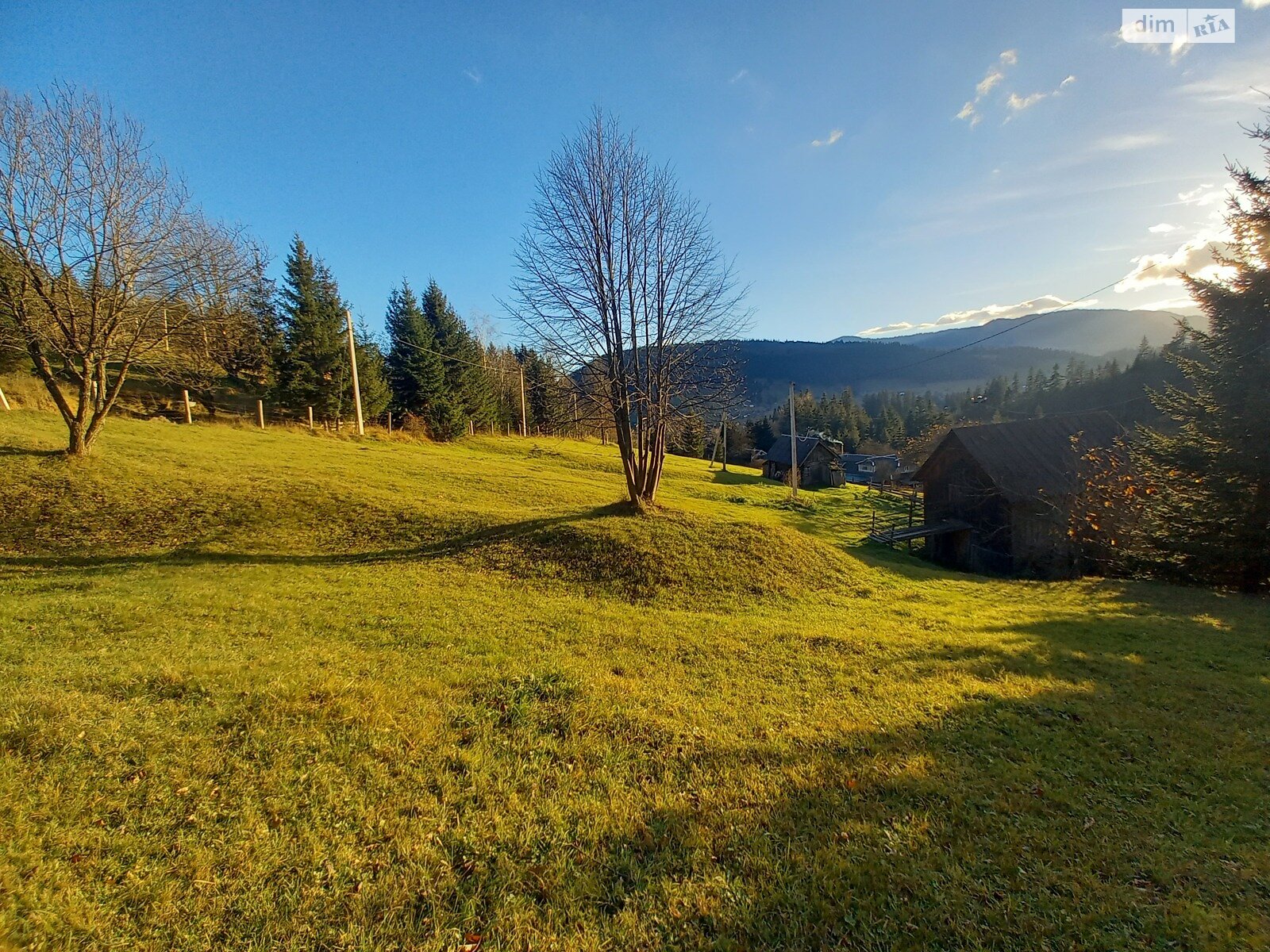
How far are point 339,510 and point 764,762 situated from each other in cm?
1349

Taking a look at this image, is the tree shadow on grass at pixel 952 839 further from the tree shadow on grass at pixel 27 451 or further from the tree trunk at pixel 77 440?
the tree shadow on grass at pixel 27 451

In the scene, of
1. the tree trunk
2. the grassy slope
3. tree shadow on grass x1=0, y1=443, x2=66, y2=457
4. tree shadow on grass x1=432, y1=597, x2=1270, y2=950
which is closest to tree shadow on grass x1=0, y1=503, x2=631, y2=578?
the grassy slope

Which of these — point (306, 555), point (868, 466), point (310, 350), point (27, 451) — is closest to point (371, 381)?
point (310, 350)

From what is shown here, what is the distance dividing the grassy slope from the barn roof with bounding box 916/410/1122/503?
36.1 ft

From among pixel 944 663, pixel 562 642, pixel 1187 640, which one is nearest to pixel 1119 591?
pixel 1187 640

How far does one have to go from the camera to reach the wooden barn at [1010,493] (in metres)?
19.0

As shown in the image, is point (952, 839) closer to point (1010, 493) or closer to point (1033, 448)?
point (1010, 493)

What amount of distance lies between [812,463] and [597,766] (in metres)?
46.4

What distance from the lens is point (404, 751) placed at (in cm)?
422

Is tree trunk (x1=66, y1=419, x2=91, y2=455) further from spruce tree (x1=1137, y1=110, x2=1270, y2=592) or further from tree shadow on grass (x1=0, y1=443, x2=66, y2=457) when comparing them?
spruce tree (x1=1137, y1=110, x2=1270, y2=592)

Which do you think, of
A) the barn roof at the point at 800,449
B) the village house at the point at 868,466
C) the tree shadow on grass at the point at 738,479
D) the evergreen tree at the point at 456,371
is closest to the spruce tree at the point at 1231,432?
the tree shadow on grass at the point at 738,479

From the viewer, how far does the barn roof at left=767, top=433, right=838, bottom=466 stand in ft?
151

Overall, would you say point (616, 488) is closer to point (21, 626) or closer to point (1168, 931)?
point (21, 626)

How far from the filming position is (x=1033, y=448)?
71.1 feet
